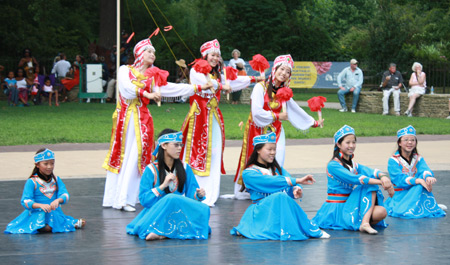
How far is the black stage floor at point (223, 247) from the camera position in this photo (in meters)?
6.32

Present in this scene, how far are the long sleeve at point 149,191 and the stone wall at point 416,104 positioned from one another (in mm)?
16523

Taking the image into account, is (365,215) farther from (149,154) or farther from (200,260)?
(149,154)

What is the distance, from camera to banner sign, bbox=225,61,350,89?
3088 centimetres

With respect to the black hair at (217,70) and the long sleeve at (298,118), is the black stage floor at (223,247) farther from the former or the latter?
the black hair at (217,70)

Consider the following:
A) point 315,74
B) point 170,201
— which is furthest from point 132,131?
point 315,74

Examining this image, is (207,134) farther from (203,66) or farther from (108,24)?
(108,24)

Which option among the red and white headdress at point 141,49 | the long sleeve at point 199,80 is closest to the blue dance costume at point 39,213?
the red and white headdress at point 141,49

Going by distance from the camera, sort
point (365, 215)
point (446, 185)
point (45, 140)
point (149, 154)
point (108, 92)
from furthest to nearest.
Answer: point (108, 92), point (45, 140), point (446, 185), point (149, 154), point (365, 215)

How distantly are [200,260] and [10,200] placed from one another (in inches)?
151

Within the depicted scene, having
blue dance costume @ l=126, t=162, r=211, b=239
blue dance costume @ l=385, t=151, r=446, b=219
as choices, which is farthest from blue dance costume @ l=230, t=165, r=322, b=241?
blue dance costume @ l=385, t=151, r=446, b=219

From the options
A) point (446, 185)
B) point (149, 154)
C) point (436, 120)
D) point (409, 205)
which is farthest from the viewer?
point (436, 120)

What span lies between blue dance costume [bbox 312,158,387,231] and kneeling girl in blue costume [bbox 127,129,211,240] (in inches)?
49.9

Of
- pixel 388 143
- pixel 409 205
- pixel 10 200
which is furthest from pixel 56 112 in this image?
pixel 409 205

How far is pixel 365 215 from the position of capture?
7500mm
